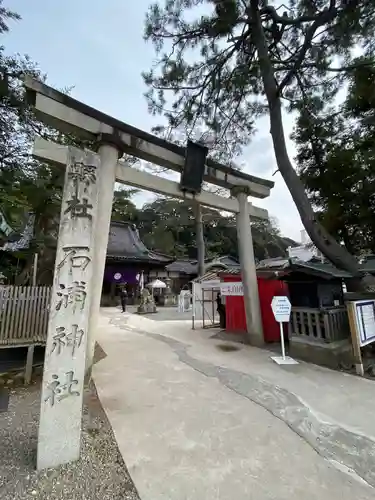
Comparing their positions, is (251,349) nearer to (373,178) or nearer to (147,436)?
(147,436)

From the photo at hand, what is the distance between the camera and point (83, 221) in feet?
9.46

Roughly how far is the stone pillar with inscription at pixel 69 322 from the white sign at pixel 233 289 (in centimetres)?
635

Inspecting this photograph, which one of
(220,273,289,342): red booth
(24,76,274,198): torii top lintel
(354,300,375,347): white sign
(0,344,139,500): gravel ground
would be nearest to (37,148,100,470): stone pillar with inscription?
(0,344,139,500): gravel ground

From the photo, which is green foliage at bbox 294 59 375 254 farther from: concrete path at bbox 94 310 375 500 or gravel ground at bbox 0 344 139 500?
gravel ground at bbox 0 344 139 500

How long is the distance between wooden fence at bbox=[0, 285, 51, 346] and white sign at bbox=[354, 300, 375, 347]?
569 centimetres

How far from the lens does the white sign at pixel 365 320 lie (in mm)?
5137

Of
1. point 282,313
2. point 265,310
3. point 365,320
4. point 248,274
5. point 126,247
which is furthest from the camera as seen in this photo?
point 126,247

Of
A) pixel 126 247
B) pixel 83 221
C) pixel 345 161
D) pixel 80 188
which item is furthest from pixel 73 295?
pixel 126 247

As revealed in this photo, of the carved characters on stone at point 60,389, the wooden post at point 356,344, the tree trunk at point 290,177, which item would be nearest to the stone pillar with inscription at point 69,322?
the carved characters on stone at point 60,389

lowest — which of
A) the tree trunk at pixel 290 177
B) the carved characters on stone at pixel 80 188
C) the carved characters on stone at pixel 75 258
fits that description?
the carved characters on stone at pixel 75 258

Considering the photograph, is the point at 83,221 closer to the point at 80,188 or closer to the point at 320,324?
the point at 80,188

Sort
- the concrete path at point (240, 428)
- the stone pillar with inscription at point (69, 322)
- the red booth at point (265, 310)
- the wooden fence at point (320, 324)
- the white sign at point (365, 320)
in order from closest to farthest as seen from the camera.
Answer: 1. the concrete path at point (240, 428)
2. the stone pillar with inscription at point (69, 322)
3. the white sign at point (365, 320)
4. the wooden fence at point (320, 324)
5. the red booth at point (265, 310)

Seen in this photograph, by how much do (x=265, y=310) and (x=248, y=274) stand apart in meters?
1.26

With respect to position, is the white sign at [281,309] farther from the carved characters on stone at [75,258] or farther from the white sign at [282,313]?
the carved characters on stone at [75,258]
